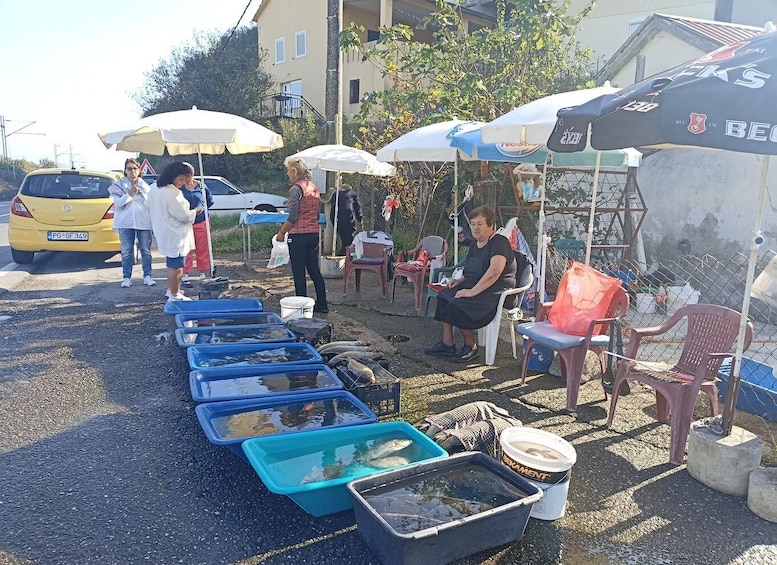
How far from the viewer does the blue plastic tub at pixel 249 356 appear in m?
4.26

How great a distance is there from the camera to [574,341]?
4.28 metres

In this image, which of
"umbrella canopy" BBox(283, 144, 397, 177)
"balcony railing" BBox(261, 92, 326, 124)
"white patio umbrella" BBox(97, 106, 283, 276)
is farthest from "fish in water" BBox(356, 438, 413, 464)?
"balcony railing" BBox(261, 92, 326, 124)

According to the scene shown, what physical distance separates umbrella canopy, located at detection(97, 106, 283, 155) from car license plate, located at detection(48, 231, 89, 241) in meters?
2.17

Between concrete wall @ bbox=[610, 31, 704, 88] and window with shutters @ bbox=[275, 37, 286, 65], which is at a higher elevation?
window with shutters @ bbox=[275, 37, 286, 65]

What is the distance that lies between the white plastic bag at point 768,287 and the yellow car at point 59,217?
332 inches

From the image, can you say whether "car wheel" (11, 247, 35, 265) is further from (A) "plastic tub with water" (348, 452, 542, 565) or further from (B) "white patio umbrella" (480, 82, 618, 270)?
(A) "plastic tub with water" (348, 452, 542, 565)

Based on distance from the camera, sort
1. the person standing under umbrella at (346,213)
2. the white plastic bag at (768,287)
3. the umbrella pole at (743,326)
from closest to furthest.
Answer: the umbrella pole at (743,326), the white plastic bag at (768,287), the person standing under umbrella at (346,213)

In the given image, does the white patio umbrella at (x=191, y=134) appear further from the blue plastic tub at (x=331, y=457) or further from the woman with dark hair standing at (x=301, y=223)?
the blue plastic tub at (x=331, y=457)

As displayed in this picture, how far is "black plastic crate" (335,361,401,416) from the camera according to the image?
157 inches

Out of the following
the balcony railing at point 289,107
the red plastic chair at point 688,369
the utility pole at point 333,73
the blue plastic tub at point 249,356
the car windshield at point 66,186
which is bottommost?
the blue plastic tub at point 249,356

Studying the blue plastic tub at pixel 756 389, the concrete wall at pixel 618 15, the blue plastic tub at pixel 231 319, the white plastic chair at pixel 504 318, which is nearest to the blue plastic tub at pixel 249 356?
the blue plastic tub at pixel 231 319

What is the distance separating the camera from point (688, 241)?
8773 millimetres

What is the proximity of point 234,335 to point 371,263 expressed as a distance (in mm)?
3022

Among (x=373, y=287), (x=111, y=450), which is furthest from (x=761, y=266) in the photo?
(x=111, y=450)
